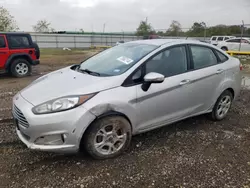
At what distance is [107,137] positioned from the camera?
286cm

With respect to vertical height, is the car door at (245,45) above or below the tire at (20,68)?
above

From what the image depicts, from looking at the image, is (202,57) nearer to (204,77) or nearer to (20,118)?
(204,77)

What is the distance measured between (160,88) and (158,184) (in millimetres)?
1236

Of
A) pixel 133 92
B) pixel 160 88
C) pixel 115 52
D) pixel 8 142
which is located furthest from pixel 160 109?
pixel 8 142

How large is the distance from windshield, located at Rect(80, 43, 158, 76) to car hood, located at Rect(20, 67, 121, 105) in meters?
0.23

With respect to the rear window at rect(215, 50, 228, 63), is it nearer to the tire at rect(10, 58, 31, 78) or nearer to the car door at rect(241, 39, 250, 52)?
the tire at rect(10, 58, 31, 78)

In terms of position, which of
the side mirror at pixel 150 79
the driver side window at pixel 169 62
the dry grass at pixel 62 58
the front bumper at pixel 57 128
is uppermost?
the driver side window at pixel 169 62

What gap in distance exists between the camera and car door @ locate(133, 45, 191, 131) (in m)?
3.04

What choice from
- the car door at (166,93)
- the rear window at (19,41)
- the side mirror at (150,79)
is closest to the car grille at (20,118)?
the car door at (166,93)

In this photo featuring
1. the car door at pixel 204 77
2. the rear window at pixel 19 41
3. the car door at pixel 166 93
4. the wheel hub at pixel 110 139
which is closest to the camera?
the wheel hub at pixel 110 139

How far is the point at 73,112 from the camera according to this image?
2.54m

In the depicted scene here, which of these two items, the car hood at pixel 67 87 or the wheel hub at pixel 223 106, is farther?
the wheel hub at pixel 223 106

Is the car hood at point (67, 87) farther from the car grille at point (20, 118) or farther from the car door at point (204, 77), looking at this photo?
the car door at point (204, 77)

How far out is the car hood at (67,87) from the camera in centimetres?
268
